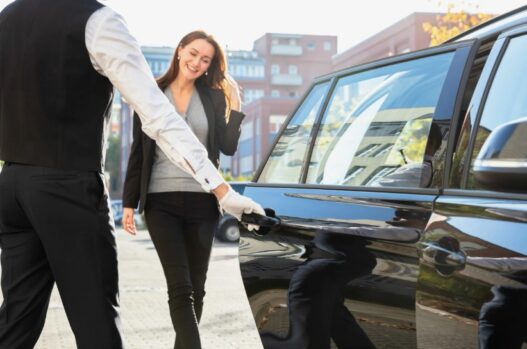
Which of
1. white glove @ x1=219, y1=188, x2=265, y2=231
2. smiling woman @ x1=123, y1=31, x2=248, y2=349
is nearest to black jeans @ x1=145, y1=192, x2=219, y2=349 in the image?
smiling woman @ x1=123, y1=31, x2=248, y2=349

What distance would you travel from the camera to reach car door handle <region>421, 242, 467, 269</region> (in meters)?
2.16

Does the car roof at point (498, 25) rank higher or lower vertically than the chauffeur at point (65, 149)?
higher

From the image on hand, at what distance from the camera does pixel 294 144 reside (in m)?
3.40

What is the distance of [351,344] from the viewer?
8.76 feet

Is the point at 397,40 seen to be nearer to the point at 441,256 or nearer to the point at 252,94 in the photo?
the point at 441,256

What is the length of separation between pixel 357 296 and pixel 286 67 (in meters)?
104

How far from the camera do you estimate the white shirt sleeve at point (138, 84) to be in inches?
98.8

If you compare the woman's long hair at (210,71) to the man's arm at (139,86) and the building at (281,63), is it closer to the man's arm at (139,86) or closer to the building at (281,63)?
the man's arm at (139,86)

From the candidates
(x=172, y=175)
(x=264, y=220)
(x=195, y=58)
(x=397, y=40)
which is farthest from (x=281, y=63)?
(x=264, y=220)

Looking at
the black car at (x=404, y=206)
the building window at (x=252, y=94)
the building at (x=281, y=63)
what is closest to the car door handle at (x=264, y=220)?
the black car at (x=404, y=206)

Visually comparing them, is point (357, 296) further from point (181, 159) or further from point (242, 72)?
point (242, 72)

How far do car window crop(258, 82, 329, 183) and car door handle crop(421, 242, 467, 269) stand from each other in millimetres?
1039

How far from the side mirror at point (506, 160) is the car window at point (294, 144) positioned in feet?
4.76

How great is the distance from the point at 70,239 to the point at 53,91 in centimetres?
44
